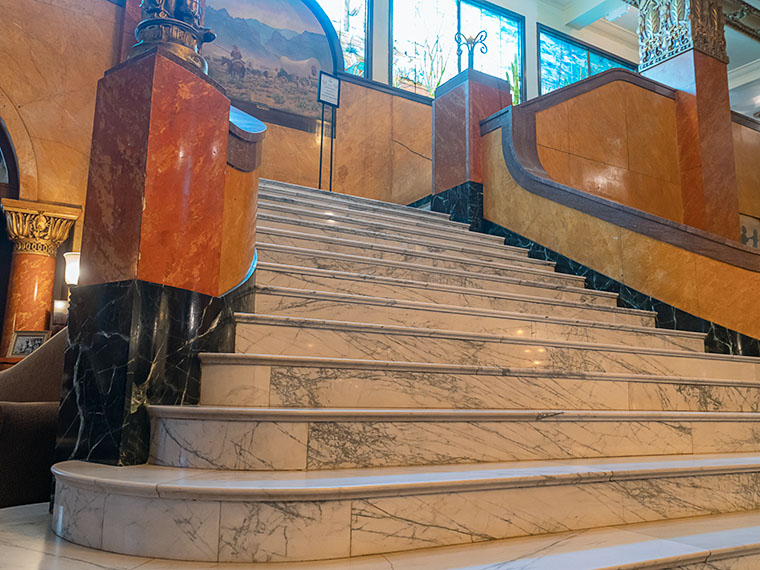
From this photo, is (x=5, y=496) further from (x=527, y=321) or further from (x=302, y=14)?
(x=302, y=14)

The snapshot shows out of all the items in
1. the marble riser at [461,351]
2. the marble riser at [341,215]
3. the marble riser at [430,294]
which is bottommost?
the marble riser at [461,351]

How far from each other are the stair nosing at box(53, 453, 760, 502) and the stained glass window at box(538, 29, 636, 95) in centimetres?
1027

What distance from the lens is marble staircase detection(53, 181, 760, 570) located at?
1.68 meters

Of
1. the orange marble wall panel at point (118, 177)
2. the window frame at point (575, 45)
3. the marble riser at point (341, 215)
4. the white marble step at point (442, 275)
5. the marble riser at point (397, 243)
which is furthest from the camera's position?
the window frame at point (575, 45)

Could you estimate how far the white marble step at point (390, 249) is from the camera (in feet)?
12.6

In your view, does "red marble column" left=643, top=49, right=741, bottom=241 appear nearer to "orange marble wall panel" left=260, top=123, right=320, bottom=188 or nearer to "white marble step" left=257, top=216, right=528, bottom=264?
"white marble step" left=257, top=216, right=528, bottom=264

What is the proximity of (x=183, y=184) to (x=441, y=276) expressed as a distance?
2.02 metres

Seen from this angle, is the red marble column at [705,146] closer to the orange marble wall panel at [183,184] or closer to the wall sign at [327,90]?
the wall sign at [327,90]

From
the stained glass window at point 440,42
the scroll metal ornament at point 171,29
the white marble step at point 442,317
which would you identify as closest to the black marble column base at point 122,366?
the white marble step at point 442,317

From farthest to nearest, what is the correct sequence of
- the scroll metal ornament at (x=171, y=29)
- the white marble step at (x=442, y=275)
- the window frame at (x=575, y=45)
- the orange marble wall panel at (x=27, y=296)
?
the window frame at (x=575, y=45) → the orange marble wall panel at (x=27, y=296) → the white marble step at (x=442, y=275) → the scroll metal ornament at (x=171, y=29)

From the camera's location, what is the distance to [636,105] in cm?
665

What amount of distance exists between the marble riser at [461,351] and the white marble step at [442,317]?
259mm

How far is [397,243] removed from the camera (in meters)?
4.48

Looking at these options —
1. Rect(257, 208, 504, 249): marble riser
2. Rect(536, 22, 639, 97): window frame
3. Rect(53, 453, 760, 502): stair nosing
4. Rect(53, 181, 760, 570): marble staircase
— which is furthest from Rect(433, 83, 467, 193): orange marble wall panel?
Rect(536, 22, 639, 97): window frame
